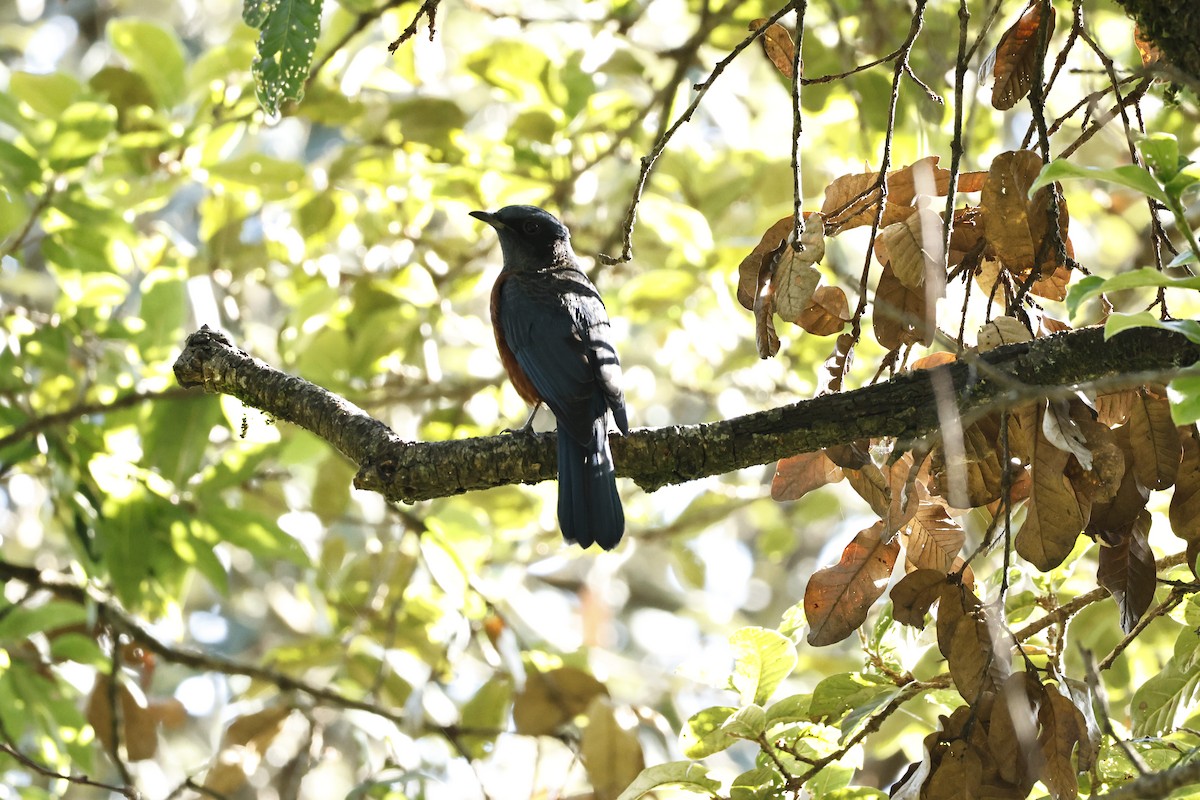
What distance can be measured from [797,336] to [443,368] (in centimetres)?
239

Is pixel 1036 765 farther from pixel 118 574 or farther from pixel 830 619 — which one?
pixel 118 574

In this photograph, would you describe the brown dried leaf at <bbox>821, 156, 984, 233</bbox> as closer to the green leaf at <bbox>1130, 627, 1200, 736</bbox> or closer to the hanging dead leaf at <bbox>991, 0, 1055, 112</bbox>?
the hanging dead leaf at <bbox>991, 0, 1055, 112</bbox>

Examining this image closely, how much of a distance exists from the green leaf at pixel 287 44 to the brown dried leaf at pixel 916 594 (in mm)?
1909

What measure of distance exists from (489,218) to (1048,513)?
3.86 metres

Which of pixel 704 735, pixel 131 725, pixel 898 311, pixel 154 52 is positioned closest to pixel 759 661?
pixel 704 735

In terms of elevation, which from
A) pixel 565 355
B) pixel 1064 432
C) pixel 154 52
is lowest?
pixel 1064 432

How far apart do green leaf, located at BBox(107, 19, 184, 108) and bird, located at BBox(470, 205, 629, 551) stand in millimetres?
1468

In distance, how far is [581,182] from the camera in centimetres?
565

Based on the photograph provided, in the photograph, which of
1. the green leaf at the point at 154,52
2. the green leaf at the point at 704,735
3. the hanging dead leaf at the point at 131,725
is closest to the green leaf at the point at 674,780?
the green leaf at the point at 704,735

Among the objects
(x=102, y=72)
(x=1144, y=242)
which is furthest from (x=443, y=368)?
(x=1144, y=242)

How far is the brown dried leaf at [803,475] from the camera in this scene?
2760mm

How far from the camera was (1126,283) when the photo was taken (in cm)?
189

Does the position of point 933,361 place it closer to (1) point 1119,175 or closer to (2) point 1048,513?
(2) point 1048,513

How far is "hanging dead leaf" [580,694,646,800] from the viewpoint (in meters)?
4.00
